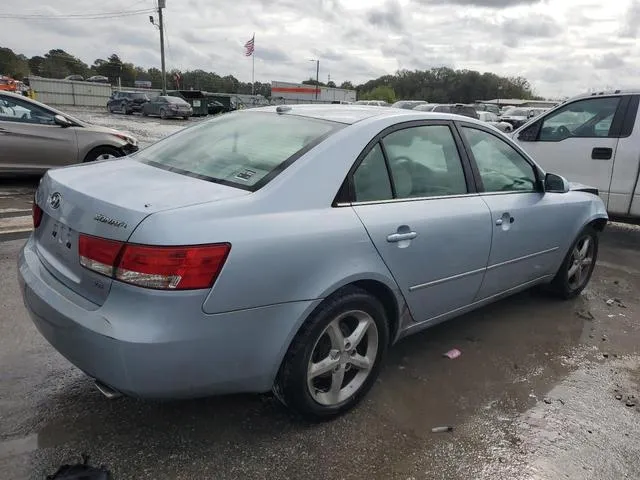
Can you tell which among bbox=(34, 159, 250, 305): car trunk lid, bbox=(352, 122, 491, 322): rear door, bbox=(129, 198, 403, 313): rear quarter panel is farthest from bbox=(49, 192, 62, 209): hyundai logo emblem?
bbox=(352, 122, 491, 322): rear door

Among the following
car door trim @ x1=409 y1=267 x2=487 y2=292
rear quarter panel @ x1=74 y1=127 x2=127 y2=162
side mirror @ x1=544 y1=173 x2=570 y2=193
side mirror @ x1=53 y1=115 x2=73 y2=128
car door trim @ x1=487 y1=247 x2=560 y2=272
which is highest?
side mirror @ x1=53 y1=115 x2=73 y2=128

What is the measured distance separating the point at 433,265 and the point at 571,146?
484 cm

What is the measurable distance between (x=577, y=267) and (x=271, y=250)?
3.44m

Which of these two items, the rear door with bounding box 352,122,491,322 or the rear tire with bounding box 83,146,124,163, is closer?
the rear door with bounding box 352,122,491,322

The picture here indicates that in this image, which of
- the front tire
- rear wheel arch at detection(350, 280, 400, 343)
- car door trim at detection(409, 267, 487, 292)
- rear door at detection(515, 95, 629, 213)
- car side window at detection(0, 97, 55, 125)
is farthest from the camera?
car side window at detection(0, 97, 55, 125)

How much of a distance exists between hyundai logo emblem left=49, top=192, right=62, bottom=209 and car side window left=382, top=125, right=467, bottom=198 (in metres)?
1.65

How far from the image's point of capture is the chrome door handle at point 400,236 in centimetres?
271

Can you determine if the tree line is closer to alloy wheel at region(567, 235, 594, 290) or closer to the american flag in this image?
the american flag

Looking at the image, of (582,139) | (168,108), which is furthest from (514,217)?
(168,108)

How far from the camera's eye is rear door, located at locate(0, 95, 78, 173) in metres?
7.61

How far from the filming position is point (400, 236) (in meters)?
2.75

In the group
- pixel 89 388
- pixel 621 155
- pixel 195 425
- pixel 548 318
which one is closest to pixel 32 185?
pixel 89 388

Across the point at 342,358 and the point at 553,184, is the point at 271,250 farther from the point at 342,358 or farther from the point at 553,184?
the point at 553,184

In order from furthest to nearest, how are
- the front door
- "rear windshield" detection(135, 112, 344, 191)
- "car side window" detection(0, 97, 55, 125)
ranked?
"car side window" detection(0, 97, 55, 125)
the front door
"rear windshield" detection(135, 112, 344, 191)
